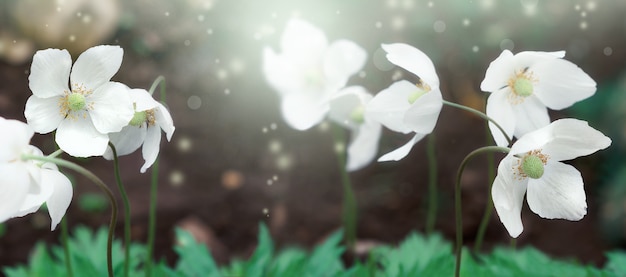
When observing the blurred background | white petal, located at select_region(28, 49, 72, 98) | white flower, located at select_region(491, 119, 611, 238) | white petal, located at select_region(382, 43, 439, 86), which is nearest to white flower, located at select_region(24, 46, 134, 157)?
white petal, located at select_region(28, 49, 72, 98)

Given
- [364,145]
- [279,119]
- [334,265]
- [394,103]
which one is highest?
[394,103]

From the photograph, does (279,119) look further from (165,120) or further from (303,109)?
(165,120)

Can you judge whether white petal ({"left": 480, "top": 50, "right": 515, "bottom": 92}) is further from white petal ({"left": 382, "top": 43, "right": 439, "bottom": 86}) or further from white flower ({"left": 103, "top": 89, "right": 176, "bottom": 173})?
white flower ({"left": 103, "top": 89, "right": 176, "bottom": 173})

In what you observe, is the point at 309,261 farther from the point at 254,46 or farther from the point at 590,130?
the point at 254,46

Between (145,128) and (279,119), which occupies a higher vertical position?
(145,128)

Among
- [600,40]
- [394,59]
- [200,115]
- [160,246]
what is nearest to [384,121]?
[394,59]

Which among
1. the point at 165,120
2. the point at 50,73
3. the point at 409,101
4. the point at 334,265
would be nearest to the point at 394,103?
the point at 409,101
